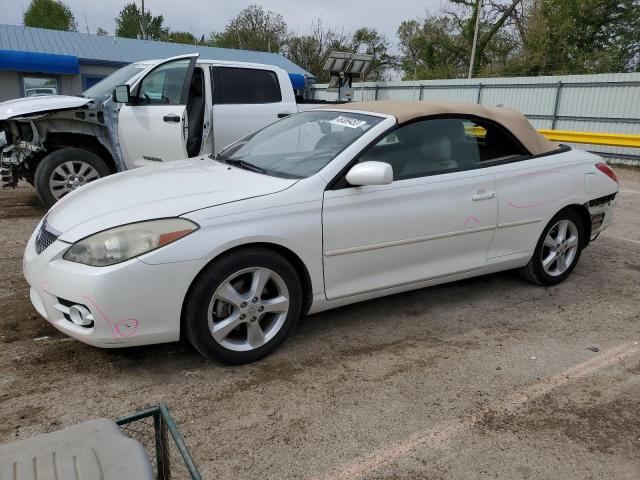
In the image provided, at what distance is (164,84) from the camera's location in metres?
6.43

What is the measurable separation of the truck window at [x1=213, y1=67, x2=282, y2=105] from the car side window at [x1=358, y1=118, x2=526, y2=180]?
11.2 feet

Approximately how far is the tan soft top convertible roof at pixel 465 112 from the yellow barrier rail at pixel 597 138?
35.2ft

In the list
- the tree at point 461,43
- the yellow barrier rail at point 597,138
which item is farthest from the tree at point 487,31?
the yellow barrier rail at point 597,138

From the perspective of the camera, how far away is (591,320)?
3891 millimetres

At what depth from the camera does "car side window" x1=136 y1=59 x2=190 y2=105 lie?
625 centimetres

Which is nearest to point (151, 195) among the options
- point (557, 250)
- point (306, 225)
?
point (306, 225)

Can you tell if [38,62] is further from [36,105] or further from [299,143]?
[299,143]

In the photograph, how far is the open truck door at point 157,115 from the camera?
6016mm

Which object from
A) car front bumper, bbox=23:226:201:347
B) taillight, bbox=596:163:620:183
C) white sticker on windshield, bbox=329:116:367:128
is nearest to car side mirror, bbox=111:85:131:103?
white sticker on windshield, bbox=329:116:367:128

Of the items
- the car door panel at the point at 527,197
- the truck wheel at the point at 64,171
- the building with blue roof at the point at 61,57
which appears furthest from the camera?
the building with blue roof at the point at 61,57

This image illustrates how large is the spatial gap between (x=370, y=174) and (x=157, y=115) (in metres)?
3.90

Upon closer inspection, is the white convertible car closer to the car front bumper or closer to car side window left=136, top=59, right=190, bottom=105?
the car front bumper

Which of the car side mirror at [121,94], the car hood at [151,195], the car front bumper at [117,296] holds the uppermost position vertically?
the car side mirror at [121,94]

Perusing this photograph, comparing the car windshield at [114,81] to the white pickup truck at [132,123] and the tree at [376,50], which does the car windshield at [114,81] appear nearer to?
the white pickup truck at [132,123]
